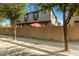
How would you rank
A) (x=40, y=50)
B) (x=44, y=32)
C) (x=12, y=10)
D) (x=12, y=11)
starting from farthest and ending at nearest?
1. (x=12, y=11)
2. (x=12, y=10)
3. (x=44, y=32)
4. (x=40, y=50)

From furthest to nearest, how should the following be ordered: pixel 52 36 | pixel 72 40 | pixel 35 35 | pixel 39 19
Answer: pixel 39 19 → pixel 35 35 → pixel 52 36 → pixel 72 40

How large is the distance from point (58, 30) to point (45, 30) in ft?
9.40

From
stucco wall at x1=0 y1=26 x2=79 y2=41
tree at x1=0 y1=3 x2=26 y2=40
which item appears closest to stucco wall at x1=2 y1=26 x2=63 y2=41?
stucco wall at x1=0 y1=26 x2=79 y2=41

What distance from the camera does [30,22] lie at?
3412cm

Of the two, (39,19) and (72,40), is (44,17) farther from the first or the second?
(72,40)

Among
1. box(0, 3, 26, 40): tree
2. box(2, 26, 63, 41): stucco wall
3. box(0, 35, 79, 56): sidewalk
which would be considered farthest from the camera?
box(0, 3, 26, 40): tree

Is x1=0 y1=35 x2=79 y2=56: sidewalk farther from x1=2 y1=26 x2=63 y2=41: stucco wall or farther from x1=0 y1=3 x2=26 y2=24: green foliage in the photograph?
x1=0 y1=3 x2=26 y2=24: green foliage

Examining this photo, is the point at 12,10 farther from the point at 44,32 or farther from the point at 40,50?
the point at 40,50

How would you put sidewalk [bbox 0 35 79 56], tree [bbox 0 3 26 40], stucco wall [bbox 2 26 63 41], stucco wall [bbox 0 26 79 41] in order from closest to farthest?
sidewalk [bbox 0 35 79 56]
stucco wall [bbox 0 26 79 41]
stucco wall [bbox 2 26 63 41]
tree [bbox 0 3 26 40]

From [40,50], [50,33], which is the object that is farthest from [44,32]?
[40,50]

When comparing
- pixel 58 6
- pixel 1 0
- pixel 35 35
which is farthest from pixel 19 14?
pixel 1 0

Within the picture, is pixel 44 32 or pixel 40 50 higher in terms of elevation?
pixel 44 32

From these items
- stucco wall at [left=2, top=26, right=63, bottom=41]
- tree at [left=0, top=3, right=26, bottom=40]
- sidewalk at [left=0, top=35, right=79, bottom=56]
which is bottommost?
sidewalk at [left=0, top=35, right=79, bottom=56]

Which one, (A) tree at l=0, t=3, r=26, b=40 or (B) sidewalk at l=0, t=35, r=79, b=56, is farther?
(A) tree at l=0, t=3, r=26, b=40
